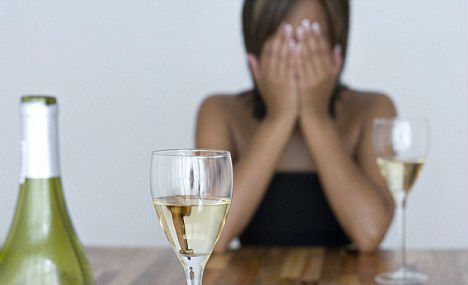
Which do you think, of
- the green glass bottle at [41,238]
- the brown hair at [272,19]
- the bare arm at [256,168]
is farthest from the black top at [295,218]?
the green glass bottle at [41,238]

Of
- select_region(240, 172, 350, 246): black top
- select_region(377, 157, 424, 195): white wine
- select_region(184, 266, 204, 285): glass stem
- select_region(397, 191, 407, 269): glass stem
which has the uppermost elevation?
select_region(377, 157, 424, 195): white wine

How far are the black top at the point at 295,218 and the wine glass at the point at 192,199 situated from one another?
3.69ft

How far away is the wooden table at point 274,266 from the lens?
989 mm

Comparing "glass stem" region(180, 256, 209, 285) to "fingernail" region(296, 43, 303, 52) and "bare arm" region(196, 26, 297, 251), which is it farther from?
"fingernail" region(296, 43, 303, 52)

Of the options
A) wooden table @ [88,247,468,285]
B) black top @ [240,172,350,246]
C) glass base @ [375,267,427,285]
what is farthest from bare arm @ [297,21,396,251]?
glass base @ [375,267,427,285]

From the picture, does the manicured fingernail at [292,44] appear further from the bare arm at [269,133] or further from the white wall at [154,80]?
the white wall at [154,80]

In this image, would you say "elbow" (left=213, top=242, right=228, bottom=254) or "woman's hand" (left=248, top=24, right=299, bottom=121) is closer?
"elbow" (left=213, top=242, right=228, bottom=254)

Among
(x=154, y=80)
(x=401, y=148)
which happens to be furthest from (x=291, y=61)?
(x=154, y=80)

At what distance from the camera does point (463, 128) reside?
2682 mm

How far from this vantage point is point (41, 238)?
75 cm

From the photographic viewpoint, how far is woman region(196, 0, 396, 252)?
1.61 m

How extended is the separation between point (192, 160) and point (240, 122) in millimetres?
1229

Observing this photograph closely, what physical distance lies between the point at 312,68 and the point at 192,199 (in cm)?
107

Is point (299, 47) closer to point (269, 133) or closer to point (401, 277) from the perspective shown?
point (269, 133)
